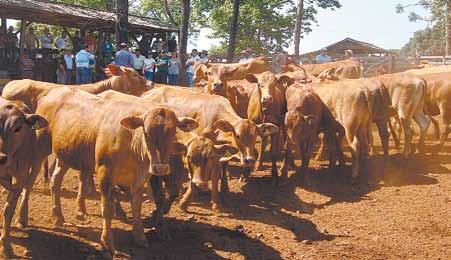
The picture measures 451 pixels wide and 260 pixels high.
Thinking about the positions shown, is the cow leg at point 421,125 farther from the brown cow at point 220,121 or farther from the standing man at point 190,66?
the standing man at point 190,66

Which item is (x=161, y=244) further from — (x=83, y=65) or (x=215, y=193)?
(x=83, y=65)

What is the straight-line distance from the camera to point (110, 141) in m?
6.43

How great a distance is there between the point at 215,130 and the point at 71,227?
9.14ft

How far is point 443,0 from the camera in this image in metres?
40.2

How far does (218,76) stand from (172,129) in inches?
255

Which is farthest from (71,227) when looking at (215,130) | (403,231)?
(403,231)

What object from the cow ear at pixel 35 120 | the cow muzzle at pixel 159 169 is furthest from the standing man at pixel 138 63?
the cow muzzle at pixel 159 169

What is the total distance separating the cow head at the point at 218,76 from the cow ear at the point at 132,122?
6.06 m

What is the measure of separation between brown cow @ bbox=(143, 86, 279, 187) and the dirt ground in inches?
39.1

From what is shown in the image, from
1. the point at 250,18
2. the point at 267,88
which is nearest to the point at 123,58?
the point at 267,88

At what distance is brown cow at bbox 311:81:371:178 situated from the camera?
1062cm

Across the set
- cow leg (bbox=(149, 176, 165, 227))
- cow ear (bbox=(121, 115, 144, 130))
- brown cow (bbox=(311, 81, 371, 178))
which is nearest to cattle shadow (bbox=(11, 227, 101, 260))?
cow leg (bbox=(149, 176, 165, 227))

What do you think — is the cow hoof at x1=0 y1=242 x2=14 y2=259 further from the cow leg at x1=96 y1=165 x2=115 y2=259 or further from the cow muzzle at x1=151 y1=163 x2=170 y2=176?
the cow muzzle at x1=151 y1=163 x2=170 y2=176

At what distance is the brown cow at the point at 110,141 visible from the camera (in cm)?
602
